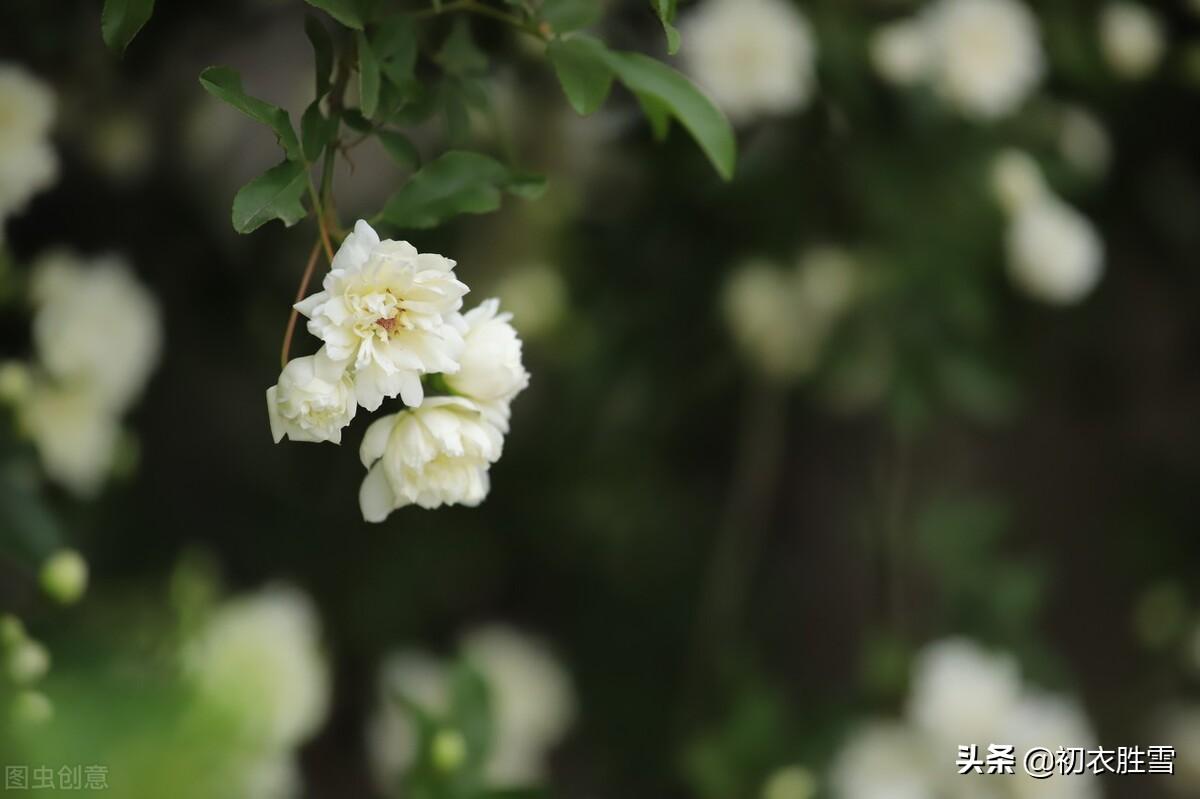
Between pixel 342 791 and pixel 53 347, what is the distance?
2.94ft

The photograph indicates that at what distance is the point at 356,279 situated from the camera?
0.50 m

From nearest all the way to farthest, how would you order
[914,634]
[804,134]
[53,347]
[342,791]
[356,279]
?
[356,279] → [53,347] → [804,134] → [914,634] → [342,791]

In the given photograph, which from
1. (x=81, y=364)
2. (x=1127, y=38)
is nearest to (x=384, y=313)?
(x=81, y=364)

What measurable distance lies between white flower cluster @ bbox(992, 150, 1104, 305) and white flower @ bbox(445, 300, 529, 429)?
762mm

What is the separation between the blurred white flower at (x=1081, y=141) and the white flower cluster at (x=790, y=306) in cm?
31

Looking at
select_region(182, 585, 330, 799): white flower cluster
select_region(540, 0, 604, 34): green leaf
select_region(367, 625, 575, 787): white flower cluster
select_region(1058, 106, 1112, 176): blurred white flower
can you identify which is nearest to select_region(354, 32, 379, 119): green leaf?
select_region(540, 0, 604, 34): green leaf

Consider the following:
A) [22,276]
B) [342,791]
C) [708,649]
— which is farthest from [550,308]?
[342,791]

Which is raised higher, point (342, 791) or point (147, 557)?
point (147, 557)

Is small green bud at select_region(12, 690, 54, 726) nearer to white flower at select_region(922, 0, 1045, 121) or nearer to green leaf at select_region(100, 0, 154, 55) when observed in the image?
green leaf at select_region(100, 0, 154, 55)

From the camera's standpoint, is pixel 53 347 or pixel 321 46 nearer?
pixel 321 46

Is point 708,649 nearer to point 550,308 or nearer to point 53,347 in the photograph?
point 550,308

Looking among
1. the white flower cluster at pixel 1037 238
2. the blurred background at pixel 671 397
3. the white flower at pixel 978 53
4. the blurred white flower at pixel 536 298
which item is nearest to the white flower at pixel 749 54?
the blurred background at pixel 671 397

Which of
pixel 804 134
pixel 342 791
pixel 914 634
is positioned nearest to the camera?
pixel 804 134

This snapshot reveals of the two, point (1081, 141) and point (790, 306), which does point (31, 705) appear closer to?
point (790, 306)
